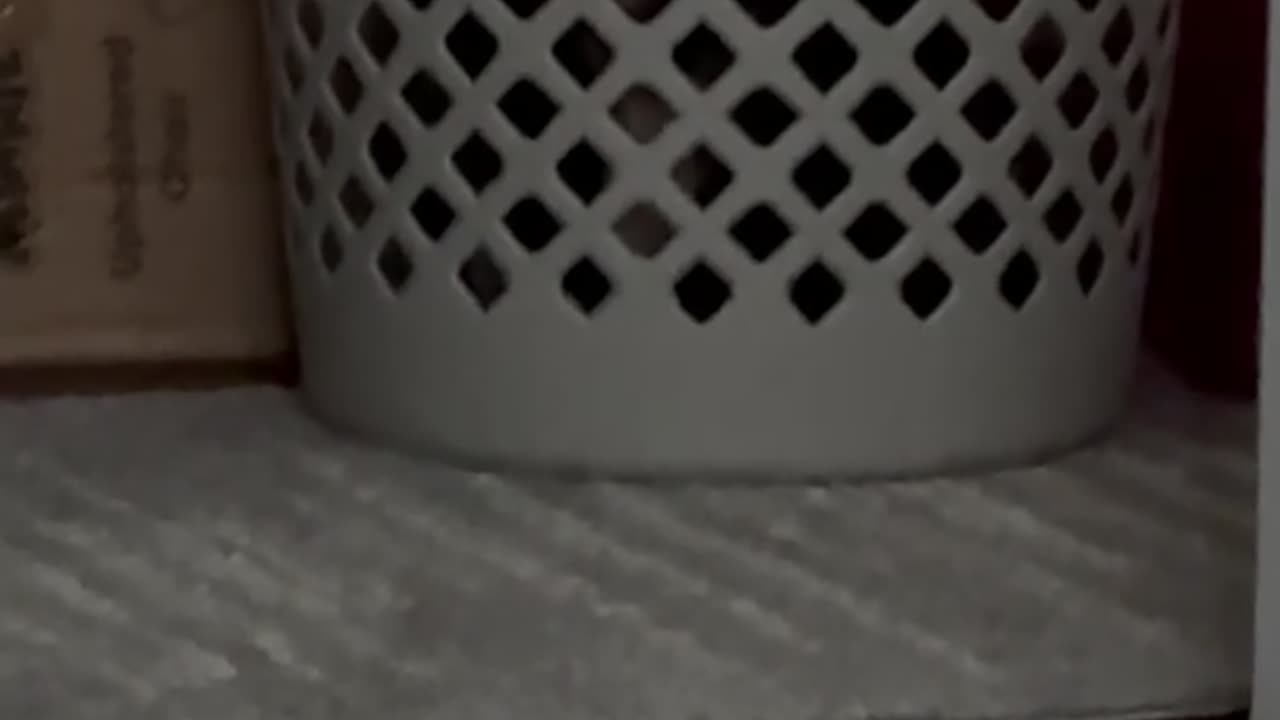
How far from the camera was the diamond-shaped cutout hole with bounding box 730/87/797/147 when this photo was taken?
1.75ft

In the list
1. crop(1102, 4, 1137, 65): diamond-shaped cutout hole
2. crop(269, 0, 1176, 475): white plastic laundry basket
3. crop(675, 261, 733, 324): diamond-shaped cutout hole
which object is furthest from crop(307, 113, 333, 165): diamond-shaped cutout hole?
crop(1102, 4, 1137, 65): diamond-shaped cutout hole

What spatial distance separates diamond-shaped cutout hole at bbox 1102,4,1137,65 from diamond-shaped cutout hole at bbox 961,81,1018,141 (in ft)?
0.11

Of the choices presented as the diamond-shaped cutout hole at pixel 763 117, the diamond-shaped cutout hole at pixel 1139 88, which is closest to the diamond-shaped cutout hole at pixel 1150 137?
the diamond-shaped cutout hole at pixel 1139 88

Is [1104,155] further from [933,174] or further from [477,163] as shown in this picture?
[477,163]

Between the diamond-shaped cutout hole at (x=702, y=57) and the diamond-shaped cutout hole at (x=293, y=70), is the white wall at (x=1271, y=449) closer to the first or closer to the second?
the diamond-shaped cutout hole at (x=702, y=57)

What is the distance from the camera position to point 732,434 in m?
0.54

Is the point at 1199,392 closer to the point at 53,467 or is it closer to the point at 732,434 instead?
the point at 732,434

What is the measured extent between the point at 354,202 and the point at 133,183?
0.33ft

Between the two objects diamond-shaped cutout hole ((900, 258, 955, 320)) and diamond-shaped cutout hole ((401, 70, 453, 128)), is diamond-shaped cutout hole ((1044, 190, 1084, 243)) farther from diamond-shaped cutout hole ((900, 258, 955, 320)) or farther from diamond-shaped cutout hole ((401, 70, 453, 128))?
diamond-shaped cutout hole ((401, 70, 453, 128))

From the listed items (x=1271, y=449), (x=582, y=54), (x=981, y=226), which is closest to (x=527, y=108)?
(x=582, y=54)

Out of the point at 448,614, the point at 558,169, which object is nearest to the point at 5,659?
the point at 448,614

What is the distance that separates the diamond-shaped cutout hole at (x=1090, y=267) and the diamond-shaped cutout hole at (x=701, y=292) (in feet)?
0.33

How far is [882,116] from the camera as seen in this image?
1.78 feet

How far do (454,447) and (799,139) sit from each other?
0.12 m
